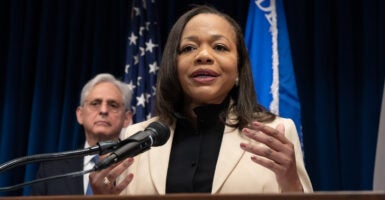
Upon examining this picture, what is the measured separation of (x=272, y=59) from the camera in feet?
11.2

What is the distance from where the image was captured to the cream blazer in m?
1.71

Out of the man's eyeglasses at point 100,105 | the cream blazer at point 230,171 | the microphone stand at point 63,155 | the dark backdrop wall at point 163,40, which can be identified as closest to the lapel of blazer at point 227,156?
the cream blazer at point 230,171

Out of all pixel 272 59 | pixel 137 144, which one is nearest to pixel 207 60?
pixel 137 144

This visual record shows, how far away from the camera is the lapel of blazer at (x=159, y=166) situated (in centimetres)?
176

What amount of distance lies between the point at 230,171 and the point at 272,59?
1.79 meters

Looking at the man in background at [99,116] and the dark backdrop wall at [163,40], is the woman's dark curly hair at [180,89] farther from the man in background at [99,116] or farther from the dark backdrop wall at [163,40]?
the dark backdrop wall at [163,40]

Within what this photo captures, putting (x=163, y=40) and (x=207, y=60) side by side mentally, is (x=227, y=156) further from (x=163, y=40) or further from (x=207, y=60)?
(x=163, y=40)

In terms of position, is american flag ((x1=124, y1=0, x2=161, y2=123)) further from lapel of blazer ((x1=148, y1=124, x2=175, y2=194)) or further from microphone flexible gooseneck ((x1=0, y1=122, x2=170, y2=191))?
microphone flexible gooseneck ((x1=0, y1=122, x2=170, y2=191))

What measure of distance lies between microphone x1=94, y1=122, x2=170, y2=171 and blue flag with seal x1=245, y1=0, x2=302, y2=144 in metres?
2.04

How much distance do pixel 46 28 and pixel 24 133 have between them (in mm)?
799

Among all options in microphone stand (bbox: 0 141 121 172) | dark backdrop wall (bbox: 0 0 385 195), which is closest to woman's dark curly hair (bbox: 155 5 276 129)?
microphone stand (bbox: 0 141 121 172)

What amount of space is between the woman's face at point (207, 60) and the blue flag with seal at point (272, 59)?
1394mm

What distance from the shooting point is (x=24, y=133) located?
165 inches

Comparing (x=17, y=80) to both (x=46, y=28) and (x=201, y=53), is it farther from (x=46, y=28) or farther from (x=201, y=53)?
(x=201, y=53)
